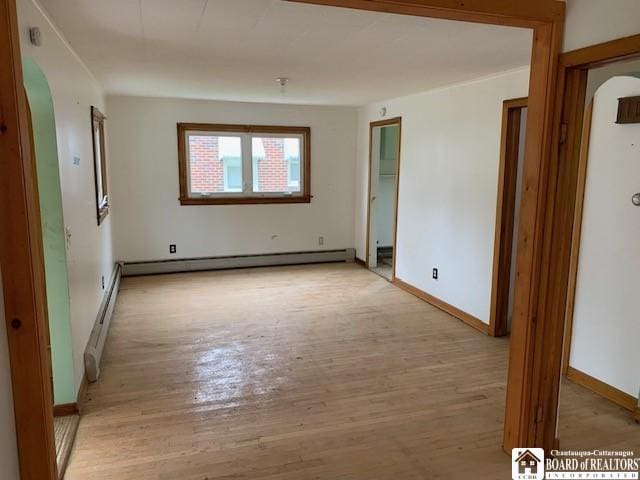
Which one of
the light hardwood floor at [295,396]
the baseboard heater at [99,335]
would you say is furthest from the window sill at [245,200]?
the light hardwood floor at [295,396]

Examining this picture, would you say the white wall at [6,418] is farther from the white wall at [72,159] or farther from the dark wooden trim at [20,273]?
the white wall at [72,159]

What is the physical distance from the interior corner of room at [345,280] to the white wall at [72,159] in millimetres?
33

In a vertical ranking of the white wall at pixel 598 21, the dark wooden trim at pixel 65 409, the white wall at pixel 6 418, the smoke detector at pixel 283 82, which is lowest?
the dark wooden trim at pixel 65 409

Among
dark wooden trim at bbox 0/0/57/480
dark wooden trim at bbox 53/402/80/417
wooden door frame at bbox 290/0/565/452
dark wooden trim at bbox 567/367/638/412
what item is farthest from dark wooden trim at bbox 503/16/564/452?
dark wooden trim at bbox 53/402/80/417

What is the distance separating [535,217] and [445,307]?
2716mm

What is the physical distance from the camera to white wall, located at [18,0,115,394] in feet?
7.91

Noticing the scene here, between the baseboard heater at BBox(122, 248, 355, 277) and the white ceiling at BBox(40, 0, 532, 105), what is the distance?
2.35m

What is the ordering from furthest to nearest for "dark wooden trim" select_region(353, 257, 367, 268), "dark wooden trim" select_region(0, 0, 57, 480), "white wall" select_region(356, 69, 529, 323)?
"dark wooden trim" select_region(353, 257, 367, 268), "white wall" select_region(356, 69, 529, 323), "dark wooden trim" select_region(0, 0, 57, 480)

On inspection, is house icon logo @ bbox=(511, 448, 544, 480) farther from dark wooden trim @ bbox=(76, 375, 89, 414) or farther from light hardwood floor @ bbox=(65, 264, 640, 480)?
dark wooden trim @ bbox=(76, 375, 89, 414)

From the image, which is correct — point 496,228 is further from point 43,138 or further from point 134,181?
point 134,181

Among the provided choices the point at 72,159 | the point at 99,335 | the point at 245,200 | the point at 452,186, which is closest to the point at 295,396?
the point at 99,335

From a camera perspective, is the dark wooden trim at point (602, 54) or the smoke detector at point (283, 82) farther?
→ the smoke detector at point (283, 82)

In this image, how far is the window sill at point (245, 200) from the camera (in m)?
6.08

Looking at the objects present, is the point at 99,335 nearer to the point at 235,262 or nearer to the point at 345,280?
the point at 235,262
